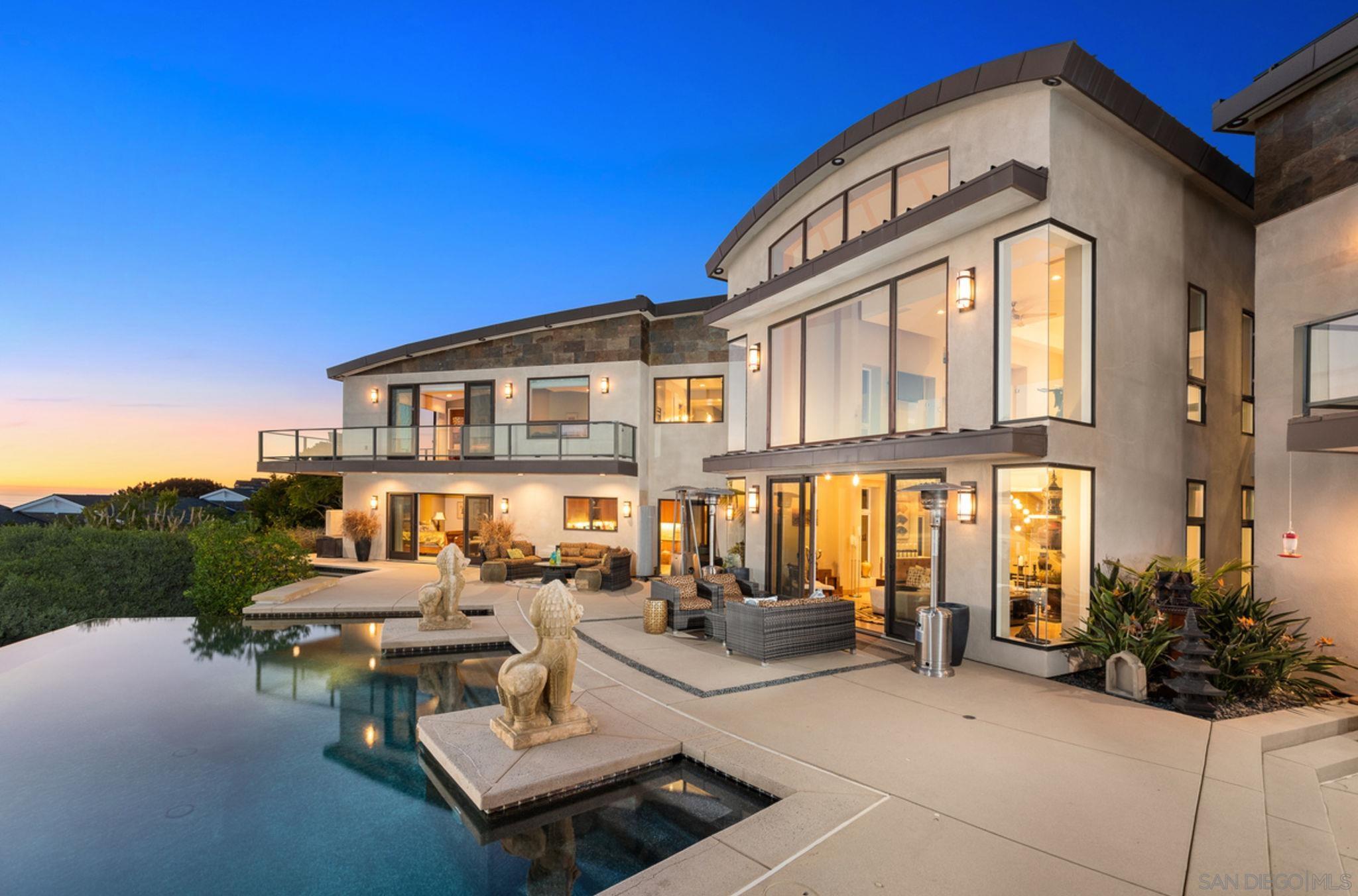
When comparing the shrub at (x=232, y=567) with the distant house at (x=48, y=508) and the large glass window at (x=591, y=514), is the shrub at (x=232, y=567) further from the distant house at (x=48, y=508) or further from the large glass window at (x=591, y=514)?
the distant house at (x=48, y=508)

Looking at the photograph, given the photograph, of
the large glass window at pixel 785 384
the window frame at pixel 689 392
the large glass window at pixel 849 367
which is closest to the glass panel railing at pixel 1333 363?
the large glass window at pixel 849 367

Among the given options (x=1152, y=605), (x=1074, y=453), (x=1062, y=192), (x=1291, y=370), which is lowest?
(x=1152, y=605)

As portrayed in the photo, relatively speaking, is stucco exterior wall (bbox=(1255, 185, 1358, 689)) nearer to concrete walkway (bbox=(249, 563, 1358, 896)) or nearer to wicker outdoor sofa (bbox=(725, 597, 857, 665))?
concrete walkway (bbox=(249, 563, 1358, 896))

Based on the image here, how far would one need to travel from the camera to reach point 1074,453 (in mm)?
7828

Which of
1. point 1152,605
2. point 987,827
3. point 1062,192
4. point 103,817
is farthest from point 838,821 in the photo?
point 1062,192

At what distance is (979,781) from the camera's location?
15.7 ft

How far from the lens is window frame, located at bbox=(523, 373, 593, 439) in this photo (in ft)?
55.9

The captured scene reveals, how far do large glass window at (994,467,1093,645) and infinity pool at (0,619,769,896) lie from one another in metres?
4.89

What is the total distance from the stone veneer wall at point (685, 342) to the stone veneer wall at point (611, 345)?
17 mm

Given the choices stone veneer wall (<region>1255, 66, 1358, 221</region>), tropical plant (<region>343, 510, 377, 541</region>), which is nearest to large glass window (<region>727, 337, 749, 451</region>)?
stone veneer wall (<region>1255, 66, 1358, 221</region>)

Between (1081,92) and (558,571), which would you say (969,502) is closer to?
(1081,92)

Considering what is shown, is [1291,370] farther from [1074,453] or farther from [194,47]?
[194,47]

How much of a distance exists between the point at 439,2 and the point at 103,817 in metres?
20.0

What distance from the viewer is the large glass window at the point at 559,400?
719 inches
